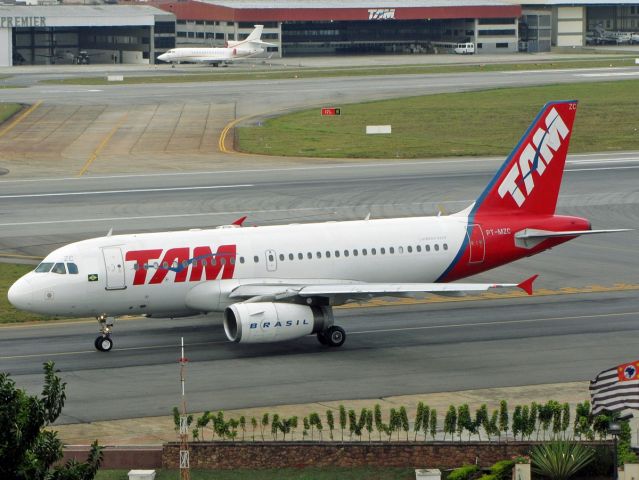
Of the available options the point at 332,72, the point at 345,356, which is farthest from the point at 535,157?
the point at 332,72

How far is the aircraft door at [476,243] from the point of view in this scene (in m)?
50.5

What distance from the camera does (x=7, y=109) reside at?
13212 cm

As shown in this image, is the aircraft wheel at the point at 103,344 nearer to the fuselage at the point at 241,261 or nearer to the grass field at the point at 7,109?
the fuselage at the point at 241,261

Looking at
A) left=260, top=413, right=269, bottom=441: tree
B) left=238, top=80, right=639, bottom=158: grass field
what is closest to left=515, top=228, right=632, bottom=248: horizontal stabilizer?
left=260, top=413, right=269, bottom=441: tree

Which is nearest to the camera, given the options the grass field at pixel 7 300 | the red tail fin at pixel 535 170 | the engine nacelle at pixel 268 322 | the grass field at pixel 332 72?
the engine nacelle at pixel 268 322

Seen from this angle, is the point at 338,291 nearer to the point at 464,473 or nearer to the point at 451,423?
the point at 451,423

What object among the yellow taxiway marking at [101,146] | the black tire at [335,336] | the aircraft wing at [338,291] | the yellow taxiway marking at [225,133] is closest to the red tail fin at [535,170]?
the aircraft wing at [338,291]

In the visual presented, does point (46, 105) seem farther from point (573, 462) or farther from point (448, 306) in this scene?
point (573, 462)

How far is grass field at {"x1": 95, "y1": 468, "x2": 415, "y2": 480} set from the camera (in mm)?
31359

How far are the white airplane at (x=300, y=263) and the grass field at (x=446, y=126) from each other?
48.1m

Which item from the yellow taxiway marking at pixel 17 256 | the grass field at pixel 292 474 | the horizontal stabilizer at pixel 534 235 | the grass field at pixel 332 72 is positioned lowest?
the grass field at pixel 292 474

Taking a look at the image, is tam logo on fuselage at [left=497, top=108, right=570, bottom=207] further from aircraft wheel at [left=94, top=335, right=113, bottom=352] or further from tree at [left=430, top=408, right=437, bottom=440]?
tree at [left=430, top=408, right=437, bottom=440]

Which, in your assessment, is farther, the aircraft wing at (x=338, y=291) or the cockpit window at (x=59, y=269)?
the cockpit window at (x=59, y=269)

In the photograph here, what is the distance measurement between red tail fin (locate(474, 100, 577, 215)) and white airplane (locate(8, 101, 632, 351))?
0.14 ft
